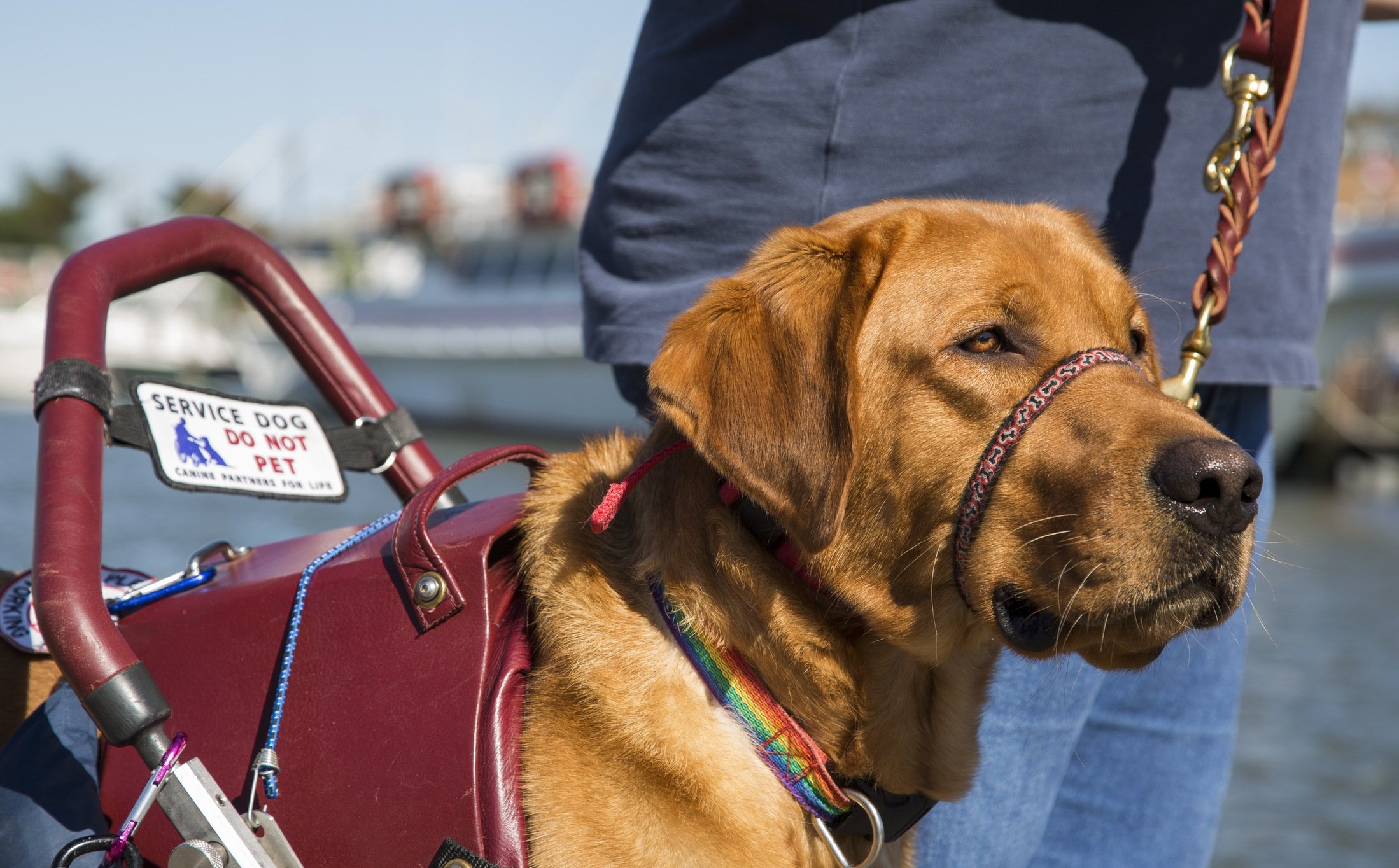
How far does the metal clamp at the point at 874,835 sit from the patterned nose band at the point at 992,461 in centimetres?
36

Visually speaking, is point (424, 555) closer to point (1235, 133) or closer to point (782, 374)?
point (782, 374)

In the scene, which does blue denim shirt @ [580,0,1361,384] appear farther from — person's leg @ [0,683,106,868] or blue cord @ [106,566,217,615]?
person's leg @ [0,683,106,868]

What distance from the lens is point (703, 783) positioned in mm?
1954

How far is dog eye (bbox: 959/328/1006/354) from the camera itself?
2115 millimetres

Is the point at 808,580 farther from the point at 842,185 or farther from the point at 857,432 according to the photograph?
the point at 842,185

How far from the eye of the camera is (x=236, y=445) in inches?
101

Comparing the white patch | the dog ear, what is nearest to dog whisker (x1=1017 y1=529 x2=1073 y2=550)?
the dog ear

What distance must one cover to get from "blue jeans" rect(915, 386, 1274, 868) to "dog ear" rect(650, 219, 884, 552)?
2.24 ft

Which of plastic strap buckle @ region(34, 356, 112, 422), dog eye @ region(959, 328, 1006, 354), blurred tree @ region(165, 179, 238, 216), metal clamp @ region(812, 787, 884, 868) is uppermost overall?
plastic strap buckle @ region(34, 356, 112, 422)

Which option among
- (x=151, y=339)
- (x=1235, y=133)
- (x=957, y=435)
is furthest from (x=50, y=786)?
(x=151, y=339)

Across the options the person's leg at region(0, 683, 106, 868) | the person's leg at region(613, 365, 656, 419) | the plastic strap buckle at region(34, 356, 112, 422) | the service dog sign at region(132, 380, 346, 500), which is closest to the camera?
the person's leg at region(0, 683, 106, 868)

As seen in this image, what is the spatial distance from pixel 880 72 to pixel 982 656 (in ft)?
3.74

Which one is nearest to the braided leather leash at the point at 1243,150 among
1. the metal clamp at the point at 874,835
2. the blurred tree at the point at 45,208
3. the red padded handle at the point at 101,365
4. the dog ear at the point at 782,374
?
the dog ear at the point at 782,374

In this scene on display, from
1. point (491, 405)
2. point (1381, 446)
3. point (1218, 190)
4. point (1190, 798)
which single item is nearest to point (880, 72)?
point (1218, 190)
